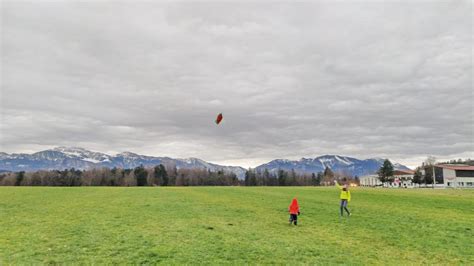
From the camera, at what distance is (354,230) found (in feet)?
64.6

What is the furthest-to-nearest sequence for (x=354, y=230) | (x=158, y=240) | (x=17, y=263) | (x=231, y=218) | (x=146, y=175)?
1. (x=146, y=175)
2. (x=231, y=218)
3. (x=354, y=230)
4. (x=158, y=240)
5. (x=17, y=263)

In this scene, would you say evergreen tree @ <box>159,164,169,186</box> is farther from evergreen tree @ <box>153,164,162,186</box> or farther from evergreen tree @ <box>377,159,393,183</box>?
evergreen tree @ <box>377,159,393,183</box>

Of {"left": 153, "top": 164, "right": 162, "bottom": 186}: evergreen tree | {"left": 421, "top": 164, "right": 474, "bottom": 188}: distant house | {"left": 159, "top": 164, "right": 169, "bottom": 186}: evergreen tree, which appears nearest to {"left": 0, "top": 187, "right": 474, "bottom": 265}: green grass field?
{"left": 421, "top": 164, "right": 474, "bottom": 188}: distant house

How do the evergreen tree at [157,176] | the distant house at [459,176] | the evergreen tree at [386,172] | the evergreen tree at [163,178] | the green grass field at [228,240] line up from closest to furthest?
the green grass field at [228,240], the distant house at [459,176], the evergreen tree at [386,172], the evergreen tree at [157,176], the evergreen tree at [163,178]

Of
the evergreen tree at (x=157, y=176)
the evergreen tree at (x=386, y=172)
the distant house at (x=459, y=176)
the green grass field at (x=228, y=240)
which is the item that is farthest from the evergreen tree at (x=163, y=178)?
the green grass field at (x=228, y=240)

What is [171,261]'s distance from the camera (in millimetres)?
12250

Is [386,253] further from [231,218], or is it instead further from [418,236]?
[231,218]

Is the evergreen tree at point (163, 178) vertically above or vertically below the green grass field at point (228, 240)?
above

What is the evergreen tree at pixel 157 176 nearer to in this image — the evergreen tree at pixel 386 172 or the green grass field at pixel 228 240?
the evergreen tree at pixel 386 172

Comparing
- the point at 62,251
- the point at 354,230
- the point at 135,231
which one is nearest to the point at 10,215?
the point at 135,231

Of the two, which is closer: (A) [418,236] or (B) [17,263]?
(B) [17,263]

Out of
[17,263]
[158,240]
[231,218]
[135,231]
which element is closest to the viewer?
[17,263]

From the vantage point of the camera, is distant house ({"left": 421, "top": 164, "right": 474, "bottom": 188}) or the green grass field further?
distant house ({"left": 421, "top": 164, "right": 474, "bottom": 188})

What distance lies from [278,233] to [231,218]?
620cm
